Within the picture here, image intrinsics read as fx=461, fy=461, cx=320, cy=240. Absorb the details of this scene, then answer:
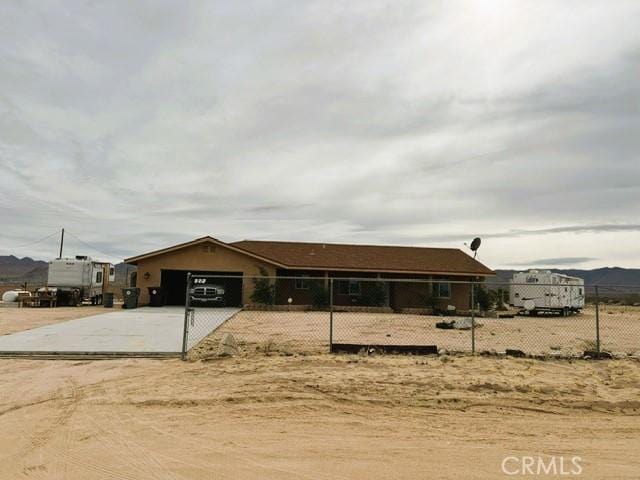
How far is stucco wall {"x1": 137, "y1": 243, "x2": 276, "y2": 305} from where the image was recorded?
27.3 m

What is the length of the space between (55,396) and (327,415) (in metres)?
4.17

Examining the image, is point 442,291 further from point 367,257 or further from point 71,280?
point 71,280

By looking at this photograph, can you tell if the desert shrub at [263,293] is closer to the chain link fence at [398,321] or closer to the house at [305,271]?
the chain link fence at [398,321]

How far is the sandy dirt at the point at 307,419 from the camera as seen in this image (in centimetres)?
460

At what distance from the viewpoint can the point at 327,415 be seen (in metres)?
6.25

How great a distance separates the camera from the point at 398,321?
20938 mm

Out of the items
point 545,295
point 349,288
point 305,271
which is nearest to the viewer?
point 545,295

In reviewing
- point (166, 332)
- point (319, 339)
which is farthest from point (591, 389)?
point (166, 332)

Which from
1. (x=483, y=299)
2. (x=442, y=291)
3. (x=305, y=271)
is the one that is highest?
(x=305, y=271)

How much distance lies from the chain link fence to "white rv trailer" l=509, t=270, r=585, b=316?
64 mm

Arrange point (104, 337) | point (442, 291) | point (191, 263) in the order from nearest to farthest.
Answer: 1. point (104, 337)
2. point (191, 263)
3. point (442, 291)

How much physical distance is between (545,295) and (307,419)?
25922 mm

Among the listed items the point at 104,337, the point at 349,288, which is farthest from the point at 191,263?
the point at 104,337

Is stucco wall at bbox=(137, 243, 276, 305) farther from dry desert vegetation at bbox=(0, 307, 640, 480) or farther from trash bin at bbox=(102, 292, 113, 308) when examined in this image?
→ dry desert vegetation at bbox=(0, 307, 640, 480)
